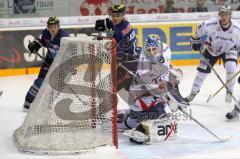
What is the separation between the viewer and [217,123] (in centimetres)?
522

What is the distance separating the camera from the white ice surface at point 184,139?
4.05 metres

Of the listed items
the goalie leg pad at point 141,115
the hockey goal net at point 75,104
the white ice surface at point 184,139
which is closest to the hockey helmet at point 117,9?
the hockey goal net at point 75,104

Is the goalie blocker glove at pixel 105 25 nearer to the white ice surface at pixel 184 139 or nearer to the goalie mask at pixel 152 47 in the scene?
the goalie mask at pixel 152 47

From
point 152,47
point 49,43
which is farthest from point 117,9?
point 49,43

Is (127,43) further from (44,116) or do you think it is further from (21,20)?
(21,20)

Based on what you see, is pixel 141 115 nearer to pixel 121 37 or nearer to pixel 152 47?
pixel 152 47

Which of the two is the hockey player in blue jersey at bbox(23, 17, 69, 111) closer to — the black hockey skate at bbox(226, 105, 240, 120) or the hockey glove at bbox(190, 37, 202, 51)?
the hockey glove at bbox(190, 37, 202, 51)

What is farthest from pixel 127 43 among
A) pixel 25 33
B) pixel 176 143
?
pixel 25 33

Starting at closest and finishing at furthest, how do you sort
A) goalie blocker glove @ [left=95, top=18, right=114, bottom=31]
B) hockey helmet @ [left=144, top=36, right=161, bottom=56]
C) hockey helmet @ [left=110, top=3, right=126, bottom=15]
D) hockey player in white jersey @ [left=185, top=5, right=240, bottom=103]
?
1. hockey helmet @ [left=144, top=36, right=161, bottom=56]
2. hockey helmet @ [left=110, top=3, right=126, bottom=15]
3. goalie blocker glove @ [left=95, top=18, right=114, bottom=31]
4. hockey player in white jersey @ [left=185, top=5, right=240, bottom=103]

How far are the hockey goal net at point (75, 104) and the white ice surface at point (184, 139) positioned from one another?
139 mm

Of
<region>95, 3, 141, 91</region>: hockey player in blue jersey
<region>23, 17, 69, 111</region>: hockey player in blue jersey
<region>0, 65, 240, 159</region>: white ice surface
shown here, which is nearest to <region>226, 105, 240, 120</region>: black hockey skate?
<region>0, 65, 240, 159</region>: white ice surface

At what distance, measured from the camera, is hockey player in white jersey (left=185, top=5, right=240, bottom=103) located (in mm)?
6070

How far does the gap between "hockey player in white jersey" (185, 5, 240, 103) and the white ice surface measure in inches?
11.7

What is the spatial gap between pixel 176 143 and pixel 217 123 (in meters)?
0.90
